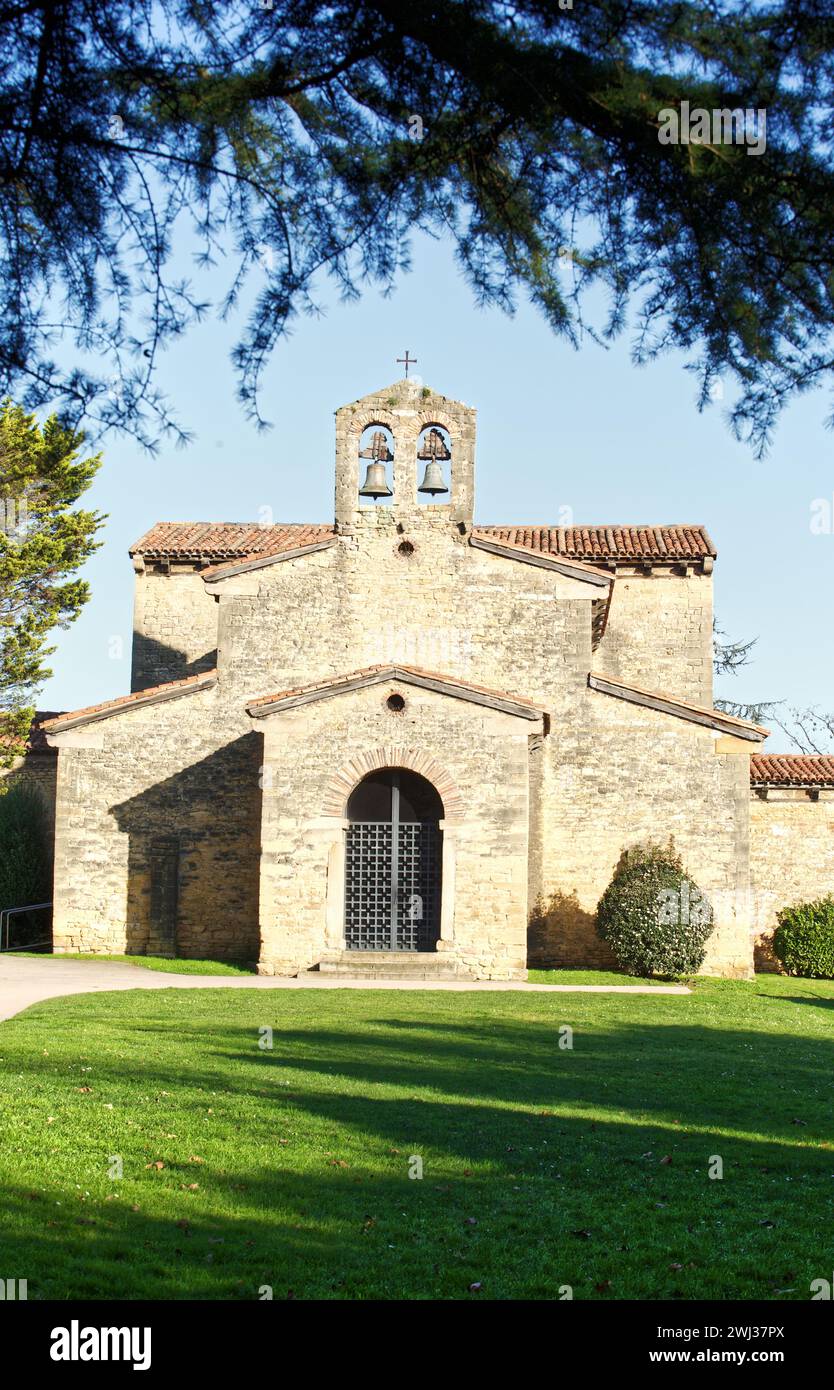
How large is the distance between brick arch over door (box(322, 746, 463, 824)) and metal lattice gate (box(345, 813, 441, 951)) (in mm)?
847

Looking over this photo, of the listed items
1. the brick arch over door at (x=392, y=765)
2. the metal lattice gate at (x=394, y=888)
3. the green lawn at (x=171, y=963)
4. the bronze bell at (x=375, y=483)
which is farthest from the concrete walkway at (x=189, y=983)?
the bronze bell at (x=375, y=483)

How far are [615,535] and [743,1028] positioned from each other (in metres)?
15.0

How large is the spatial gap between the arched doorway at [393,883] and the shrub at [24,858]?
307 inches

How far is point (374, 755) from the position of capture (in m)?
21.4

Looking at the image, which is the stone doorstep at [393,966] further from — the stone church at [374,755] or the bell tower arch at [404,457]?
the bell tower arch at [404,457]

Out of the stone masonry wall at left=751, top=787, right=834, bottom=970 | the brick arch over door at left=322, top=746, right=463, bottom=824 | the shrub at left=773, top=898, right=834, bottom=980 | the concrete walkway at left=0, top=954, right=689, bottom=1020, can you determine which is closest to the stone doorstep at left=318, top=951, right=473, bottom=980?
the concrete walkway at left=0, top=954, right=689, bottom=1020

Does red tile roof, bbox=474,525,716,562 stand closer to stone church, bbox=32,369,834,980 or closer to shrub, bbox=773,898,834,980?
stone church, bbox=32,369,834,980

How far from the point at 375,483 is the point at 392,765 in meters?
5.75

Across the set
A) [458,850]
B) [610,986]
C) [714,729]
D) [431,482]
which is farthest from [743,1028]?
[431,482]

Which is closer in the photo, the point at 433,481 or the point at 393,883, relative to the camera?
the point at 393,883

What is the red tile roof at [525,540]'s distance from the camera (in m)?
28.5

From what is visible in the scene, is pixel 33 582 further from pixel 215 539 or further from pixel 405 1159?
pixel 405 1159

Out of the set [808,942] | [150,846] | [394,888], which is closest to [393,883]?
[394,888]

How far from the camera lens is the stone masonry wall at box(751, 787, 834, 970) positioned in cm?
2656
